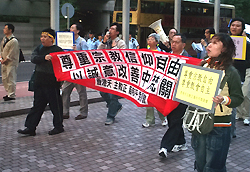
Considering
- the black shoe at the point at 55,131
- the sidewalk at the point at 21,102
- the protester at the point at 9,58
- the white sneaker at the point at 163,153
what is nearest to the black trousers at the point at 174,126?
the white sneaker at the point at 163,153

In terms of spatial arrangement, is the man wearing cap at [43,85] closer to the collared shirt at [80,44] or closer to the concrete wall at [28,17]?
the collared shirt at [80,44]

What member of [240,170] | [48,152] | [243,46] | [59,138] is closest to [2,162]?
[48,152]

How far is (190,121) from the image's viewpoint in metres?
3.49

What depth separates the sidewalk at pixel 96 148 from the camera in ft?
16.4

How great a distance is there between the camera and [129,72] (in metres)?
5.80

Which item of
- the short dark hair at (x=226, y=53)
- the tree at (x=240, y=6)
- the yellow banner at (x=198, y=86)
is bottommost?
the yellow banner at (x=198, y=86)

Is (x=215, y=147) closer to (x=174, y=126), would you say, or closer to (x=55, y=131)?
(x=174, y=126)

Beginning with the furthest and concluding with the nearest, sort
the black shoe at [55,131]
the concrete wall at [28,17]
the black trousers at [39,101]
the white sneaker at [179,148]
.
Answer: the concrete wall at [28,17]
the black shoe at [55,131]
the black trousers at [39,101]
the white sneaker at [179,148]

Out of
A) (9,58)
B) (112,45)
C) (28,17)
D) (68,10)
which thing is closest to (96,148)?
(112,45)

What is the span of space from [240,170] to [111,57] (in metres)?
2.59

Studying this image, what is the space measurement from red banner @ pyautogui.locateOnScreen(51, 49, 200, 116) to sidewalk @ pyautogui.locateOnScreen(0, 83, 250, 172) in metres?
0.78

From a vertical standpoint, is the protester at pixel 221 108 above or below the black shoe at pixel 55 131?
above

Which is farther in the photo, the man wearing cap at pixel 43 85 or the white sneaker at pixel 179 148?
the man wearing cap at pixel 43 85

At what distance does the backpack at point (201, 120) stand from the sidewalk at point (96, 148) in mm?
1612
